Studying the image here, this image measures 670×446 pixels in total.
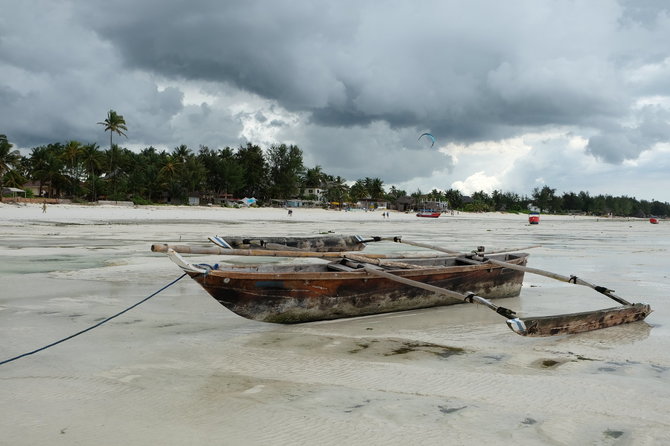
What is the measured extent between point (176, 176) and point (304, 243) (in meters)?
64.5

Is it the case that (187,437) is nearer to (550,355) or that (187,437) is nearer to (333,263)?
(550,355)

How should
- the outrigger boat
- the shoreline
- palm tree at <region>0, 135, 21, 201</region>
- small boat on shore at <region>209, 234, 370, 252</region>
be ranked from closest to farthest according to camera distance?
the outrigger boat, small boat on shore at <region>209, 234, 370, 252</region>, the shoreline, palm tree at <region>0, 135, 21, 201</region>

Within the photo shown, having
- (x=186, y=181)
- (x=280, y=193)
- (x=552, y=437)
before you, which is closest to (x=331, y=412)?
(x=552, y=437)

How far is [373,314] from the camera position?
6.11 m

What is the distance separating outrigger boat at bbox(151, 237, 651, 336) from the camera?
484cm

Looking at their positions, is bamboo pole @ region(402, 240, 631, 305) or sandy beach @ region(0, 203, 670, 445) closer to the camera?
sandy beach @ region(0, 203, 670, 445)

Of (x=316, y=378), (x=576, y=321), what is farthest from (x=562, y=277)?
(x=316, y=378)

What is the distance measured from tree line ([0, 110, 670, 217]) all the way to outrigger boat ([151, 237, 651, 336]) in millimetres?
49242

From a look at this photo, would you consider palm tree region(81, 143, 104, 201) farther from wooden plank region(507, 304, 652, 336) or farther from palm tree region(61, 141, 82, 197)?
wooden plank region(507, 304, 652, 336)

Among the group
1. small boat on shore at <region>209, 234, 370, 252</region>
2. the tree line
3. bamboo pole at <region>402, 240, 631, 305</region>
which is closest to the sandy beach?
bamboo pole at <region>402, 240, 631, 305</region>

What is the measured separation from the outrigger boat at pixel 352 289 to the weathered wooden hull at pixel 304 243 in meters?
1.83

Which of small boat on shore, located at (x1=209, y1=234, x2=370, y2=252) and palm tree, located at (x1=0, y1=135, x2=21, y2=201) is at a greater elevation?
palm tree, located at (x1=0, y1=135, x2=21, y2=201)

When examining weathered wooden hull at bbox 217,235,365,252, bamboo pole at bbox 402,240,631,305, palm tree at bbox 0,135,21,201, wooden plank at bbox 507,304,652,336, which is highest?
palm tree at bbox 0,135,21,201

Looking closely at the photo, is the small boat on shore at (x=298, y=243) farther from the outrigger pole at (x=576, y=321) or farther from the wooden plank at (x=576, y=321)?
the wooden plank at (x=576, y=321)
